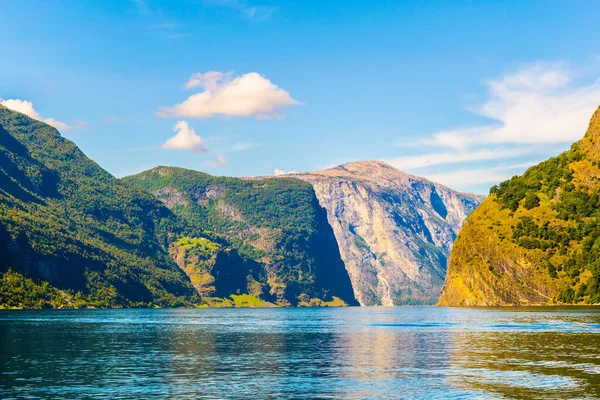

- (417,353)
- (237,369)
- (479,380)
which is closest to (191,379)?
(237,369)

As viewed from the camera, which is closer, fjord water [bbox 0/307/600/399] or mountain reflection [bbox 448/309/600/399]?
mountain reflection [bbox 448/309/600/399]

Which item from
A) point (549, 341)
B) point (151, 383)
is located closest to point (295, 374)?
point (151, 383)

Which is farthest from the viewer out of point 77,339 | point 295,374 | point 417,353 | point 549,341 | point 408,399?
point 77,339

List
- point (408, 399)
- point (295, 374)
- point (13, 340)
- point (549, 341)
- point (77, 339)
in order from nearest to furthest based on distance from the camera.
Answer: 1. point (408, 399)
2. point (295, 374)
3. point (549, 341)
4. point (13, 340)
5. point (77, 339)

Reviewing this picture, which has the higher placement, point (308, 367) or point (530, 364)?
point (530, 364)

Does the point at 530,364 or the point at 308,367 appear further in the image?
the point at 308,367

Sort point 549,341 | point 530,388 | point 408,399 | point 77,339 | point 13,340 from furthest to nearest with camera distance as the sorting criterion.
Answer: point 77,339 < point 13,340 < point 549,341 < point 530,388 < point 408,399

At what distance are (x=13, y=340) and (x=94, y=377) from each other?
181 ft

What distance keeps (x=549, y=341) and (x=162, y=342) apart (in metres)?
65.4

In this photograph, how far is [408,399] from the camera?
2307 inches

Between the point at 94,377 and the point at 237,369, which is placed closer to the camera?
the point at 94,377

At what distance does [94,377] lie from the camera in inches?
2864

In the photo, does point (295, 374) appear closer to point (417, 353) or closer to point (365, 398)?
point (365, 398)

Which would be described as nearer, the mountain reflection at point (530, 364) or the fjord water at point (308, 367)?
the mountain reflection at point (530, 364)
